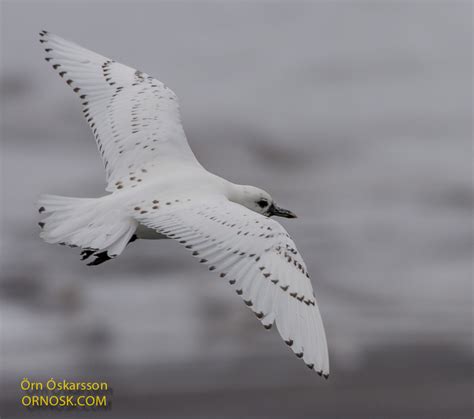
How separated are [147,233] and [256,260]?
3.38ft

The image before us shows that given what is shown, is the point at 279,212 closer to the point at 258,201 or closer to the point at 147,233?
the point at 258,201

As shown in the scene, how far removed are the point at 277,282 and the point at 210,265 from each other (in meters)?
0.45

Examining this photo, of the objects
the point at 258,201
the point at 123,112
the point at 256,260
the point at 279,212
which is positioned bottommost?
the point at 279,212

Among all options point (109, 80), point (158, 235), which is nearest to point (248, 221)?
point (158, 235)

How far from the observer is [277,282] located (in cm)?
657

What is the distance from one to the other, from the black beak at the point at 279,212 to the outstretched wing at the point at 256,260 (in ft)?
3.73

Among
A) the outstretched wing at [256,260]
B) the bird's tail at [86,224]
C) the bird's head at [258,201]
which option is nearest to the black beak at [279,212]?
the bird's head at [258,201]

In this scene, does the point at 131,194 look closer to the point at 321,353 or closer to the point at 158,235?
the point at 158,235

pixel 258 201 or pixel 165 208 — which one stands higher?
pixel 165 208

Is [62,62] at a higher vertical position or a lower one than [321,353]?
higher

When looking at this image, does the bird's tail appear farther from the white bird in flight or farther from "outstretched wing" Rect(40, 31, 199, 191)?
"outstretched wing" Rect(40, 31, 199, 191)

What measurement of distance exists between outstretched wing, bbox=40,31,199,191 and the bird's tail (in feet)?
1.67

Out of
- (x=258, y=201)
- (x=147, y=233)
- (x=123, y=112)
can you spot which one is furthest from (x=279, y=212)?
(x=123, y=112)

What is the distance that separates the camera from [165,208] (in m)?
7.13
